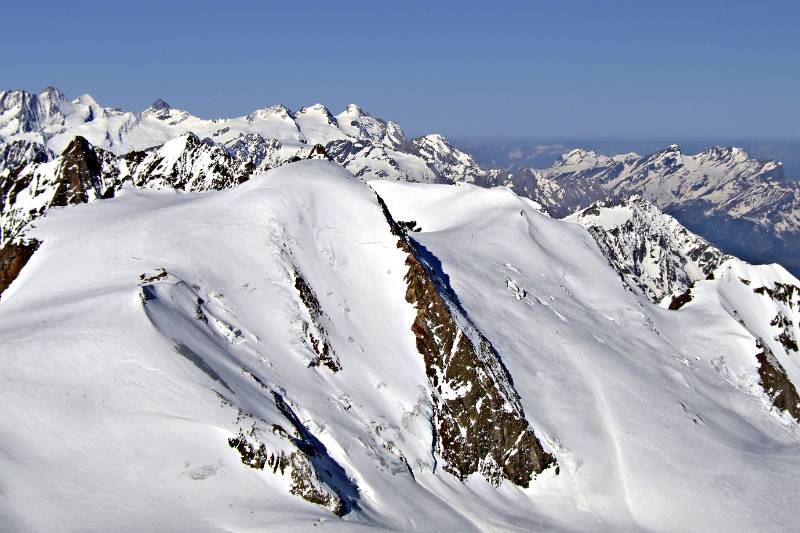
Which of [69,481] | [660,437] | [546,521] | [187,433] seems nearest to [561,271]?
[660,437]

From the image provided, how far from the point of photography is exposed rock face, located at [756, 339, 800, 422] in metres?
104

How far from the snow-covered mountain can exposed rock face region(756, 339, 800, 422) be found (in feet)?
1.56

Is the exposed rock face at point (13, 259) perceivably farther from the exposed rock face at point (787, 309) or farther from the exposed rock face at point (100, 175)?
the exposed rock face at point (787, 309)

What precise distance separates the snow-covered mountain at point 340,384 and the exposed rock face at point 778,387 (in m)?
0.48

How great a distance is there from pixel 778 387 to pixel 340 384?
6955 centimetres

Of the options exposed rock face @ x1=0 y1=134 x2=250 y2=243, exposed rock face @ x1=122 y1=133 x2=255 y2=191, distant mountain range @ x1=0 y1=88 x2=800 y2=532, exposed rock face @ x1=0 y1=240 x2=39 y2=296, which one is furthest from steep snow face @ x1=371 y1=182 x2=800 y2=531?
exposed rock face @ x1=0 y1=240 x2=39 y2=296

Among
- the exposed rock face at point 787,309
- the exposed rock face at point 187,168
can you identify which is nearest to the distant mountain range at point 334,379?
the exposed rock face at point 187,168

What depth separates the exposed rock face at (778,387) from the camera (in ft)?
340

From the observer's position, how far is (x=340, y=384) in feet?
219

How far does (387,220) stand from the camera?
8412cm

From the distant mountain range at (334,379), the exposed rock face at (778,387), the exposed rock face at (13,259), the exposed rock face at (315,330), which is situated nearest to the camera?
the distant mountain range at (334,379)

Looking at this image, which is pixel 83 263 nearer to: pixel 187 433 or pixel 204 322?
pixel 204 322

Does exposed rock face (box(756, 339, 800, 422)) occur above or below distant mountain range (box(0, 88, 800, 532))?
below

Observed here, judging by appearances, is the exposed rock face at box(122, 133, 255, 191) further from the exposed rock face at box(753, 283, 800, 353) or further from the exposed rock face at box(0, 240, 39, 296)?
the exposed rock face at box(753, 283, 800, 353)
